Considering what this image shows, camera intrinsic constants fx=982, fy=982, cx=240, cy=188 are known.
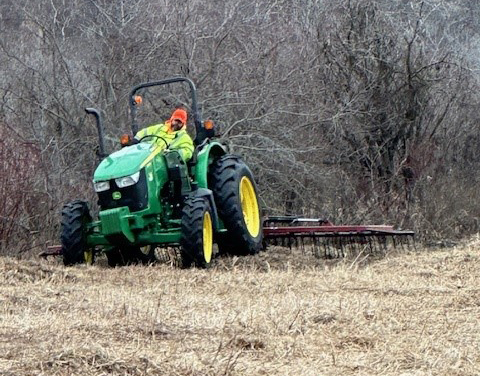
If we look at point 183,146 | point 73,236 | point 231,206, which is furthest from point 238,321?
point 183,146

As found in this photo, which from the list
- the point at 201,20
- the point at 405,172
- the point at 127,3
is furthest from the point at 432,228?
the point at 127,3

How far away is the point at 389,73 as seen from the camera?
17531 millimetres

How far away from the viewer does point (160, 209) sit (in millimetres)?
10531

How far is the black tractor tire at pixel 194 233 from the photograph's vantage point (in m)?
9.93

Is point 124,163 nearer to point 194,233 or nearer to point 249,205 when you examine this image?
point 194,233

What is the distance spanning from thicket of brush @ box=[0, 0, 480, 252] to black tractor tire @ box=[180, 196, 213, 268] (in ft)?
12.7

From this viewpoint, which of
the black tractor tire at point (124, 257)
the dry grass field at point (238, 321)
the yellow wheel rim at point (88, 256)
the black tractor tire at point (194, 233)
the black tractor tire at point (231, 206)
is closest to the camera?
the dry grass field at point (238, 321)

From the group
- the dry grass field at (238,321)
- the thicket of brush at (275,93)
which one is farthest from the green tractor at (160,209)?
the thicket of brush at (275,93)

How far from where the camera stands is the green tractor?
33.2 ft

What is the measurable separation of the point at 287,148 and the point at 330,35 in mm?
3213

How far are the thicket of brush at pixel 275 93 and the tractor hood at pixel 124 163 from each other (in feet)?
10.0

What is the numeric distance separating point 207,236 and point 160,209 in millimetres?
587

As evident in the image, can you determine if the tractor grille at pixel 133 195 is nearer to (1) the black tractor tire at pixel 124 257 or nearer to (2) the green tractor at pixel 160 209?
(2) the green tractor at pixel 160 209

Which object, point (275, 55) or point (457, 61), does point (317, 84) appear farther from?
point (457, 61)
